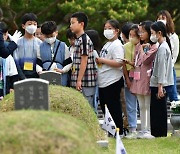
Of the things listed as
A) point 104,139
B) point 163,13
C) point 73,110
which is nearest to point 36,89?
point 73,110

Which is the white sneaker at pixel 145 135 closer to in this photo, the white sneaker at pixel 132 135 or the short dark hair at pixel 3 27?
the white sneaker at pixel 132 135

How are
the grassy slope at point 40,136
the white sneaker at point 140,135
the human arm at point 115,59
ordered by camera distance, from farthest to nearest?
the white sneaker at point 140,135 → the human arm at point 115,59 → the grassy slope at point 40,136

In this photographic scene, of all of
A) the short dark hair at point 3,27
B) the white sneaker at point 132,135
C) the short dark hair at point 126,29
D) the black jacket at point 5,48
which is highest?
the short dark hair at point 3,27

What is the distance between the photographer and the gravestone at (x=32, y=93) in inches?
280

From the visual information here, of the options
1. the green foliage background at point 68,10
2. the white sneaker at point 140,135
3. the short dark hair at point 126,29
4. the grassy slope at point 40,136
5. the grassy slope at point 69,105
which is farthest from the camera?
the green foliage background at point 68,10

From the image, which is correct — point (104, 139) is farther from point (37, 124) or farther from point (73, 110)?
point (37, 124)

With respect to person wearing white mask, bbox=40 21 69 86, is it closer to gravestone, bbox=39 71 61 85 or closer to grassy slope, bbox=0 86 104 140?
gravestone, bbox=39 71 61 85

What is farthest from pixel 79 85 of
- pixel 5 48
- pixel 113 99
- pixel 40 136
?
pixel 40 136

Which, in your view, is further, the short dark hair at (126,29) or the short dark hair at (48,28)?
the short dark hair at (126,29)

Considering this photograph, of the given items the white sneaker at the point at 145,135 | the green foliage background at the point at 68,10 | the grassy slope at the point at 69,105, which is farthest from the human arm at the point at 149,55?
the green foliage background at the point at 68,10

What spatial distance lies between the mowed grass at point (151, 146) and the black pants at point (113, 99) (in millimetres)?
511

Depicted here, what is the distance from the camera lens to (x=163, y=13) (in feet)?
43.0

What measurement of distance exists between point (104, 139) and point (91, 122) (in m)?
0.42

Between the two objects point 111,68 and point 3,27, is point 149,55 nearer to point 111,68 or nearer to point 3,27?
point 111,68
